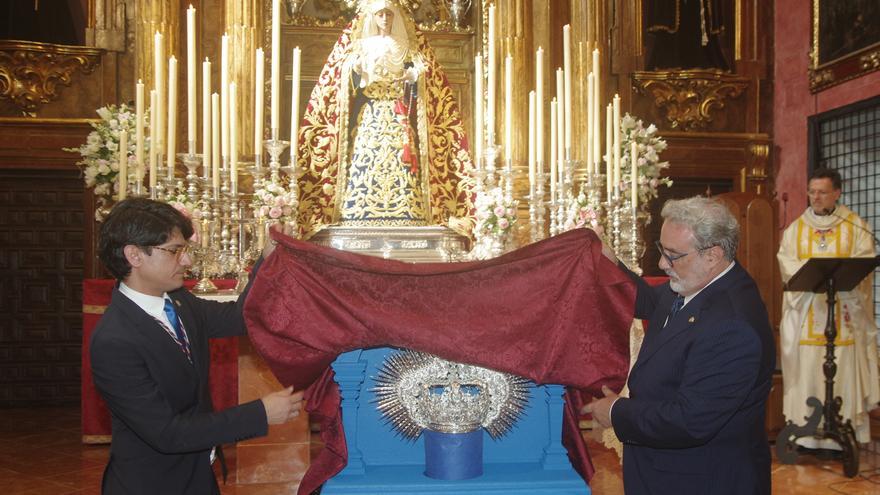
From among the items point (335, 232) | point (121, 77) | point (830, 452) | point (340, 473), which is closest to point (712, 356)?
point (340, 473)

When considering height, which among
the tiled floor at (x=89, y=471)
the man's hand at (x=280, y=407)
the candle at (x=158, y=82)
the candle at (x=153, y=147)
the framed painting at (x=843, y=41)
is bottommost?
the tiled floor at (x=89, y=471)

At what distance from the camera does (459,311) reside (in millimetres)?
2410

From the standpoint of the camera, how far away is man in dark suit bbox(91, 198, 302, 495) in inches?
79.4

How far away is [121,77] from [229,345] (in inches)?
112

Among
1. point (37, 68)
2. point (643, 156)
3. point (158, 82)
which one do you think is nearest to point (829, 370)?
point (643, 156)

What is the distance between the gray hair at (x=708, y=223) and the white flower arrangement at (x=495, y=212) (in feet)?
7.64

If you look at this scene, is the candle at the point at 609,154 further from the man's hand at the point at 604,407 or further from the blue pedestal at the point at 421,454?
the man's hand at the point at 604,407

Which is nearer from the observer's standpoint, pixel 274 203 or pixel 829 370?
pixel 274 203

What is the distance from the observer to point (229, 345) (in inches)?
213

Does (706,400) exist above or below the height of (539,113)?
below

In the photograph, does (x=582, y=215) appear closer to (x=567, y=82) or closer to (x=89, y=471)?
(x=567, y=82)

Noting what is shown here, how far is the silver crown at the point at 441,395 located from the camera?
247 cm

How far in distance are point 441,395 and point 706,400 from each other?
79 cm

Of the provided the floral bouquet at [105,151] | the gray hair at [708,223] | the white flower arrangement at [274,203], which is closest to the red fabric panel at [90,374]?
the floral bouquet at [105,151]
